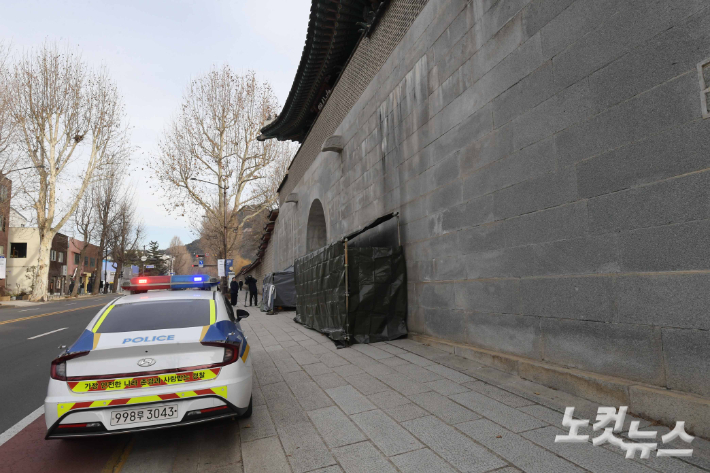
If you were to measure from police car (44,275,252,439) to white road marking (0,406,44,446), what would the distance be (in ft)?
4.55

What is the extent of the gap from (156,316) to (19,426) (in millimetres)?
1933

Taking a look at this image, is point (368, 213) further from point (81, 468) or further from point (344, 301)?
point (81, 468)

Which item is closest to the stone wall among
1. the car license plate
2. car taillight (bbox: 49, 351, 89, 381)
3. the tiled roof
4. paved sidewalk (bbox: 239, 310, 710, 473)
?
paved sidewalk (bbox: 239, 310, 710, 473)

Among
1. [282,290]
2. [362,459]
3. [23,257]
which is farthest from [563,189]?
[23,257]

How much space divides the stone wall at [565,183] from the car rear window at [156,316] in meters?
3.72

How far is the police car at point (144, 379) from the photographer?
3.19m

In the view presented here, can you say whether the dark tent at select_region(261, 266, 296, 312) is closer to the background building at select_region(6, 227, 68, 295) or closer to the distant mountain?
the background building at select_region(6, 227, 68, 295)

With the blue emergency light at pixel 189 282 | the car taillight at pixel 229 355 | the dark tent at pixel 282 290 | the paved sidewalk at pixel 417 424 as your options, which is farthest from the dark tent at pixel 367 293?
the dark tent at pixel 282 290

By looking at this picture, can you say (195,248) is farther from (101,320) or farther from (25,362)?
(101,320)

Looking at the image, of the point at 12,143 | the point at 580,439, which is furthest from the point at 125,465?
the point at 12,143

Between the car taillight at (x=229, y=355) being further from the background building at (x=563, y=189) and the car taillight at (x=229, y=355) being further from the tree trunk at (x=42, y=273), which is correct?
the tree trunk at (x=42, y=273)

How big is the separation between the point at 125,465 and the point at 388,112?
787 cm

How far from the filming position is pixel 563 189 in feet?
14.4

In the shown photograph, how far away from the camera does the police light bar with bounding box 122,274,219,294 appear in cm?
835
